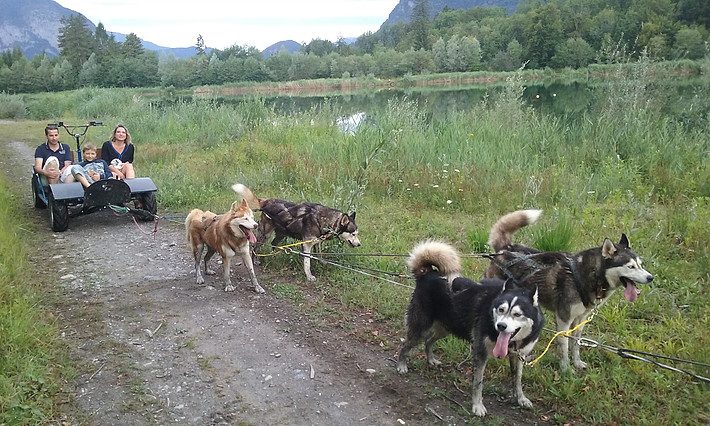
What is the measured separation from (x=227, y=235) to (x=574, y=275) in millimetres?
3699

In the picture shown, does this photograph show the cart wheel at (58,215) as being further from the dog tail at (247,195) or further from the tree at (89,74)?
the tree at (89,74)

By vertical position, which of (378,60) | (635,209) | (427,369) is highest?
(378,60)

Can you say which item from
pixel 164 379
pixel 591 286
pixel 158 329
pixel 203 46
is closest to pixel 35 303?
pixel 158 329

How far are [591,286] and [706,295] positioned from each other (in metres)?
1.86

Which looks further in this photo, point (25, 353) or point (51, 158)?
point (51, 158)

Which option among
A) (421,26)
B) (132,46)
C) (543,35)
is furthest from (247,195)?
(421,26)

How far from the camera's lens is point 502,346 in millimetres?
3424

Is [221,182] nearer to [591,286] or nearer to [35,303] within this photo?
[35,303]

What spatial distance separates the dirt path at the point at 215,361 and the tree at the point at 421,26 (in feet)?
339

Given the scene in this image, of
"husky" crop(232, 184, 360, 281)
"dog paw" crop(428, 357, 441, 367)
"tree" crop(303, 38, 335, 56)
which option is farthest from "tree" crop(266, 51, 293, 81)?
A: "dog paw" crop(428, 357, 441, 367)

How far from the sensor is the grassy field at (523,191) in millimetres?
4199

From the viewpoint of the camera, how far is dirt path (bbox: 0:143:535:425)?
3.76 meters

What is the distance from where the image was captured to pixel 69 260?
694 centimetres

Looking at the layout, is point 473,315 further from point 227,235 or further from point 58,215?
point 58,215
